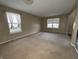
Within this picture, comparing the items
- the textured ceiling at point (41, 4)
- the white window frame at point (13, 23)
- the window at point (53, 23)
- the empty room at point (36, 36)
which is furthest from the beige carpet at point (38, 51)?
the window at point (53, 23)

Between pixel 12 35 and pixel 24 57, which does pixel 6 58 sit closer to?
pixel 24 57

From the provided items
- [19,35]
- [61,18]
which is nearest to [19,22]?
[19,35]

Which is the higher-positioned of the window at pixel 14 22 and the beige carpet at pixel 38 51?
the window at pixel 14 22

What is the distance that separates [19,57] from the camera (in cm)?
172

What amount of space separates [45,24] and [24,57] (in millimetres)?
6279

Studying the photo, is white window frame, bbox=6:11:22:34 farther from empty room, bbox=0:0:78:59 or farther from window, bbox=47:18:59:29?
window, bbox=47:18:59:29

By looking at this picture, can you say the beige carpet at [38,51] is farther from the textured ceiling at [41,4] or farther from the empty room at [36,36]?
the textured ceiling at [41,4]

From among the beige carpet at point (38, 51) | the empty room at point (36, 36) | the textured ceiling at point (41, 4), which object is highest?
the textured ceiling at point (41, 4)

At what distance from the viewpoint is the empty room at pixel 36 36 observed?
196cm

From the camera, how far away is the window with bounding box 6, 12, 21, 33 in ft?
11.8

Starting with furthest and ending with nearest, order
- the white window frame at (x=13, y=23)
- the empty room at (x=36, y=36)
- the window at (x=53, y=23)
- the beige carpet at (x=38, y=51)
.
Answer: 1. the window at (x=53, y=23)
2. the white window frame at (x=13, y=23)
3. the empty room at (x=36, y=36)
4. the beige carpet at (x=38, y=51)

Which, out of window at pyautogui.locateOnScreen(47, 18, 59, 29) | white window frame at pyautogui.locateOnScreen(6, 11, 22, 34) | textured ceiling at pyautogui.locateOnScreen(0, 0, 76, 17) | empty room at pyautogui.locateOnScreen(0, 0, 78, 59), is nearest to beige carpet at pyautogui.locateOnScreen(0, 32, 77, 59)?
empty room at pyautogui.locateOnScreen(0, 0, 78, 59)

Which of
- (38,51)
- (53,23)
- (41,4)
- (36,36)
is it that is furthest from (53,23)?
(38,51)

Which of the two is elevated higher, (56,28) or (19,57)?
(56,28)
